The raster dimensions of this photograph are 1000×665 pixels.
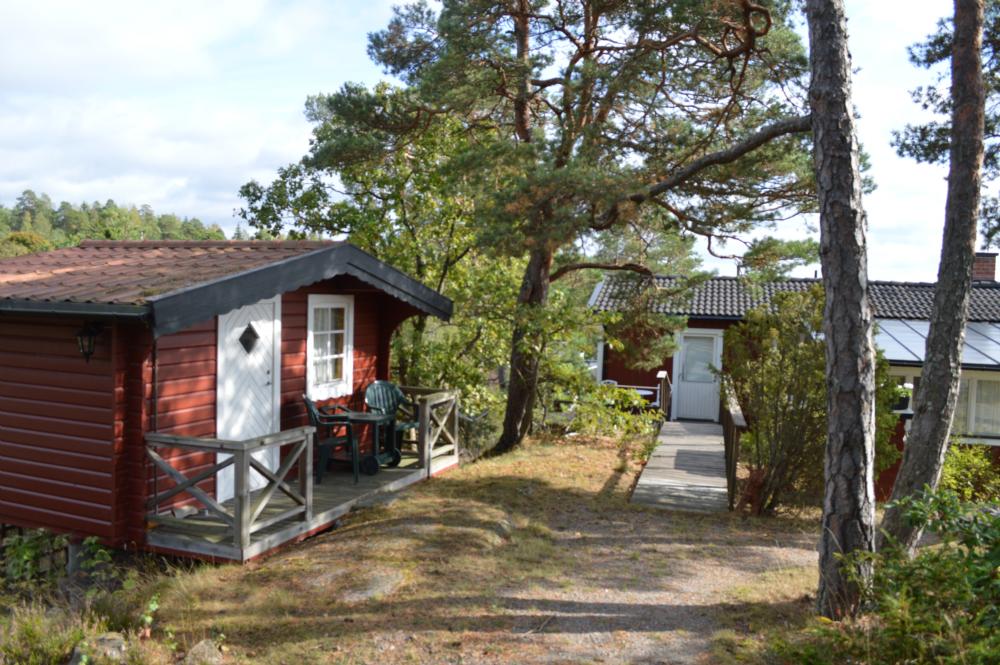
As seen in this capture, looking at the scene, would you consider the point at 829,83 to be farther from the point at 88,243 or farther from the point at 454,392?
the point at 88,243

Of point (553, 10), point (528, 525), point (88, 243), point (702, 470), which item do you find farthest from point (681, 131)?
point (88, 243)

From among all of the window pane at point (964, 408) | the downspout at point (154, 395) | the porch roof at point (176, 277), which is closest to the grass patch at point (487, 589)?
the downspout at point (154, 395)

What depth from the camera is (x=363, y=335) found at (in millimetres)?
10133

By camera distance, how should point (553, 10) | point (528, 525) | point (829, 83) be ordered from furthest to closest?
point (553, 10)
point (528, 525)
point (829, 83)

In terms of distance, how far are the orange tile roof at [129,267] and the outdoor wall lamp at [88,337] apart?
30 centimetres

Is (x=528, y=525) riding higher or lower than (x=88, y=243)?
lower

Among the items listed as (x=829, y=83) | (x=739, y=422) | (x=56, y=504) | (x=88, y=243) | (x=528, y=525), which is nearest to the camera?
(x=829, y=83)

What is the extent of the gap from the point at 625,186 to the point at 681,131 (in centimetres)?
294

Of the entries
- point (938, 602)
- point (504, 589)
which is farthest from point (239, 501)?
point (938, 602)

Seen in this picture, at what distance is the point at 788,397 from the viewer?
8398 mm

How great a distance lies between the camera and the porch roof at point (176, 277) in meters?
6.01

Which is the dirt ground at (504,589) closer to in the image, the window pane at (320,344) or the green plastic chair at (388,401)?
the green plastic chair at (388,401)

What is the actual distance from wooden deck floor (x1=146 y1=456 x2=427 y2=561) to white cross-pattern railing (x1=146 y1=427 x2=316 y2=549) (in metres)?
0.07

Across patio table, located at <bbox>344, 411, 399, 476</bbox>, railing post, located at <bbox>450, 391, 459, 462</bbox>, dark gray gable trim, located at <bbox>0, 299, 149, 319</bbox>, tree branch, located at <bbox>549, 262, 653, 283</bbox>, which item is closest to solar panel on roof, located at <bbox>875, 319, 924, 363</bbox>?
tree branch, located at <bbox>549, 262, 653, 283</bbox>
